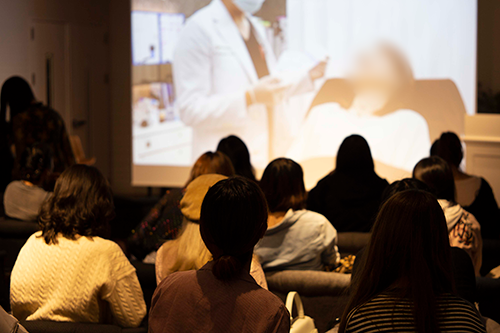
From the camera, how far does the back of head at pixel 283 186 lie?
8.21ft

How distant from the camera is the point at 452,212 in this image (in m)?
2.41

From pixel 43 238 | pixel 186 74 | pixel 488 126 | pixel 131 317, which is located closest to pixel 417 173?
pixel 131 317

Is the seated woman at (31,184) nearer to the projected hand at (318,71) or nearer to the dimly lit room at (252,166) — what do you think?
the dimly lit room at (252,166)

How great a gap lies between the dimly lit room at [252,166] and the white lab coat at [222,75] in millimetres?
16

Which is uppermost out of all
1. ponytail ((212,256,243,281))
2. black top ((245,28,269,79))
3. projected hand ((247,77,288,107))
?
black top ((245,28,269,79))

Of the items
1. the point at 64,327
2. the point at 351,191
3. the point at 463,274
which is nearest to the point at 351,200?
the point at 351,191

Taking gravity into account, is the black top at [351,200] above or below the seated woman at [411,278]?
below

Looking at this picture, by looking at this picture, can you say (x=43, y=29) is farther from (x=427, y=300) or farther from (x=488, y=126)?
(x=427, y=300)

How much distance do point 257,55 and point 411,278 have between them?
4.85 metres

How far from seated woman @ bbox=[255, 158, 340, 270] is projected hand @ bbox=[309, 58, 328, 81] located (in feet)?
10.6

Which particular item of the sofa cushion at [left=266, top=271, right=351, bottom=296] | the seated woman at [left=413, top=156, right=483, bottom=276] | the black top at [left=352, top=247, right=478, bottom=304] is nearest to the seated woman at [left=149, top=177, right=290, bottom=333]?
the black top at [left=352, top=247, right=478, bottom=304]

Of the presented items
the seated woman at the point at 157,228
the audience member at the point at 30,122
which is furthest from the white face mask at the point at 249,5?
the seated woman at the point at 157,228

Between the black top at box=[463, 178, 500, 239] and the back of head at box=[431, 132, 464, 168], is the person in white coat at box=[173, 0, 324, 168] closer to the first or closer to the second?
the back of head at box=[431, 132, 464, 168]

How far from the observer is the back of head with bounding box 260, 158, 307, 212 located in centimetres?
250
